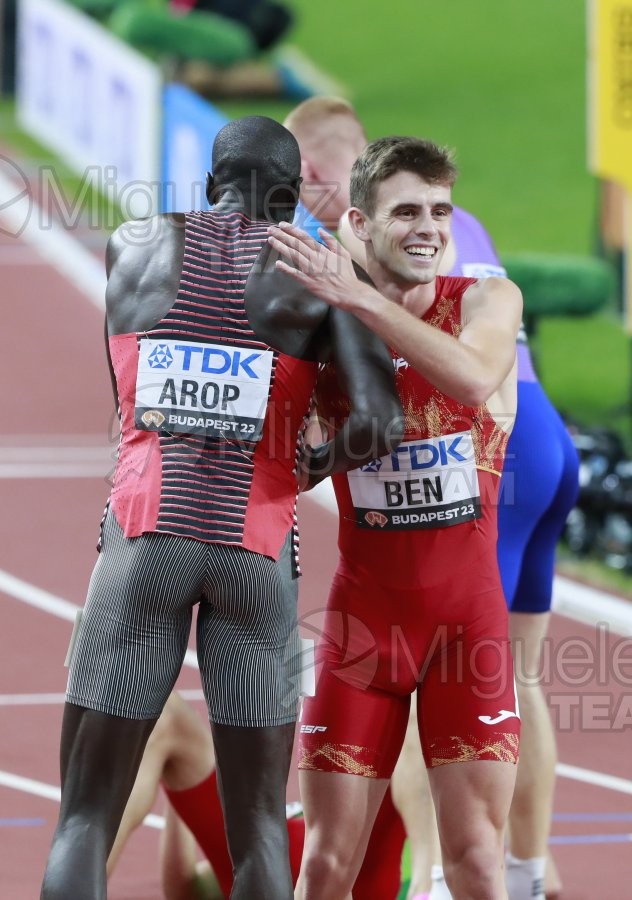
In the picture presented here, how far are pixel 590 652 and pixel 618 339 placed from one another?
8.85 metres

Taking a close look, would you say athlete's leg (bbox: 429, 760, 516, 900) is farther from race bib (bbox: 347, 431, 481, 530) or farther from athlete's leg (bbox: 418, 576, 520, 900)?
race bib (bbox: 347, 431, 481, 530)

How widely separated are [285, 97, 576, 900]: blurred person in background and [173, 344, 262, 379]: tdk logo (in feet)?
4.00

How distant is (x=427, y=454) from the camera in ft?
14.6

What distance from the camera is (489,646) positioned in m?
4.47

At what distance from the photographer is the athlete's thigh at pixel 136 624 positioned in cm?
407

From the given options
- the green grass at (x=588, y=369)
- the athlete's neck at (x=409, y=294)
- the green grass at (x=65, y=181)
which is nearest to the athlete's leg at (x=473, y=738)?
the athlete's neck at (x=409, y=294)

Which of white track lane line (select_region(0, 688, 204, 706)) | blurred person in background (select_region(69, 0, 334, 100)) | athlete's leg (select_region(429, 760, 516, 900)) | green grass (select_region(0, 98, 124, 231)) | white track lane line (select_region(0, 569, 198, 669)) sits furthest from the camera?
blurred person in background (select_region(69, 0, 334, 100))

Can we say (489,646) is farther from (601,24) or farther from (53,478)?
(53,478)

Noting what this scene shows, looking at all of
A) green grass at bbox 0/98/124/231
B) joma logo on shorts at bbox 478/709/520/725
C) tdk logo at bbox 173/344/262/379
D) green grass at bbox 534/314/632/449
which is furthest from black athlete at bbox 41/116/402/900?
green grass at bbox 0/98/124/231

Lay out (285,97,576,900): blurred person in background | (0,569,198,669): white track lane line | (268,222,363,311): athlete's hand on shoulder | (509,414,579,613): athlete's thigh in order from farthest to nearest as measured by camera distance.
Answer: (0,569,198,669): white track lane line
(509,414,579,613): athlete's thigh
(285,97,576,900): blurred person in background
(268,222,363,311): athlete's hand on shoulder

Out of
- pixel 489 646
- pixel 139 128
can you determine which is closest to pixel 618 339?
pixel 139 128

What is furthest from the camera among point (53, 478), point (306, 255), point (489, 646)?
point (53, 478)

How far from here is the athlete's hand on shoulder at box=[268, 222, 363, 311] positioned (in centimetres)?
404

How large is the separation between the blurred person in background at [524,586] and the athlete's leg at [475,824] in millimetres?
743
